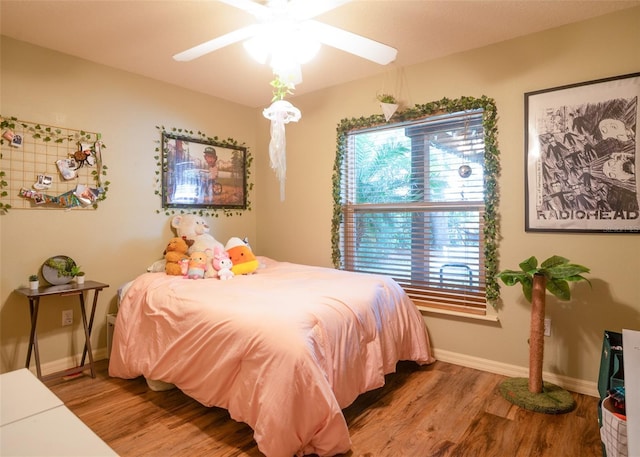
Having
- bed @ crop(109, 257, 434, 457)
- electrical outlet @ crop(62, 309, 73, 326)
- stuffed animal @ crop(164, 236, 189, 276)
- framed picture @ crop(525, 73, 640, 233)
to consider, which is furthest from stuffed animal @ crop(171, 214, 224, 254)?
framed picture @ crop(525, 73, 640, 233)

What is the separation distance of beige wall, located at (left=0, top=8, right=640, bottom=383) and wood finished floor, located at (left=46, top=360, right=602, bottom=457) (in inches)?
14.6

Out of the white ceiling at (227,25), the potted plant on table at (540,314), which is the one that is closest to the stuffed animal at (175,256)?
the white ceiling at (227,25)

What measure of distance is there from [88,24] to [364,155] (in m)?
2.31

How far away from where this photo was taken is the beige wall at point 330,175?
7.76 ft

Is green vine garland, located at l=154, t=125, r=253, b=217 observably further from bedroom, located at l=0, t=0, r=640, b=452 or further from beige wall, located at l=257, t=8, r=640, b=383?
beige wall, located at l=257, t=8, r=640, b=383

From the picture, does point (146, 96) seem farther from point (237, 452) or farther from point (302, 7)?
point (237, 452)

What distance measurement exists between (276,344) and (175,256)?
1590 millimetres

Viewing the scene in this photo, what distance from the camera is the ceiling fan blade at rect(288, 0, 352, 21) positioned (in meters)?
1.61

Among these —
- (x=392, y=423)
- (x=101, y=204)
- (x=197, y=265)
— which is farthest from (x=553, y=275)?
(x=101, y=204)

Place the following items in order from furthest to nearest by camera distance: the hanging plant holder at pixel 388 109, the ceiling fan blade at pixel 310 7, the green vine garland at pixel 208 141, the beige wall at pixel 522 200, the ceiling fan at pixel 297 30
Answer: the green vine garland at pixel 208 141
the hanging plant holder at pixel 388 109
the beige wall at pixel 522 200
the ceiling fan at pixel 297 30
the ceiling fan blade at pixel 310 7

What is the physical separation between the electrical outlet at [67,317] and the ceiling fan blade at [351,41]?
2.75 meters

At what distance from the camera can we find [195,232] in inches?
132

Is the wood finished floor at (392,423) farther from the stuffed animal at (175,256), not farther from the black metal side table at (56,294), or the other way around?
the stuffed animal at (175,256)

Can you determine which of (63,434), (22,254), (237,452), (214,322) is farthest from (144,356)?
(63,434)
